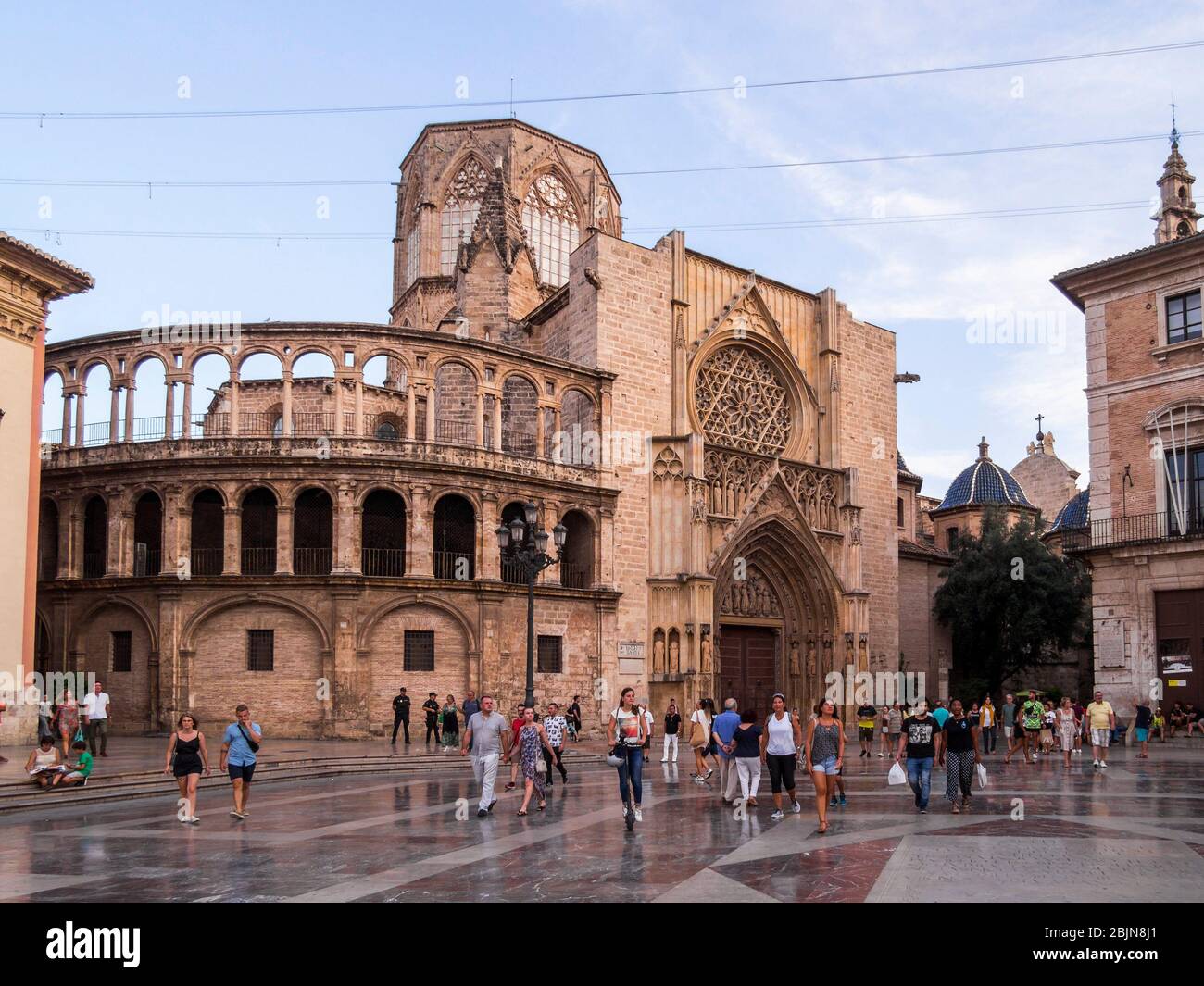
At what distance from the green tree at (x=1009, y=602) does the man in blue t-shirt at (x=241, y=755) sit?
3337cm

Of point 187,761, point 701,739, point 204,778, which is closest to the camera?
point 187,761

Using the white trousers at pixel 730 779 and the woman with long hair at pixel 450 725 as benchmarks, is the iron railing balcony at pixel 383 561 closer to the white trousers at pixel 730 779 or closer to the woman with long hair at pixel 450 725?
the woman with long hair at pixel 450 725

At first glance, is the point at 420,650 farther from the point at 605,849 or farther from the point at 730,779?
the point at 605,849

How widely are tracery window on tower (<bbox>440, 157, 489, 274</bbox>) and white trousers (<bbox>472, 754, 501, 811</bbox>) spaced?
31.0 meters

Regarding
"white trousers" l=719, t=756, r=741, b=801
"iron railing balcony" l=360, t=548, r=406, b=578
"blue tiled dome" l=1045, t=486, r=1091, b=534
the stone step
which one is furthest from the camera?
"blue tiled dome" l=1045, t=486, r=1091, b=534

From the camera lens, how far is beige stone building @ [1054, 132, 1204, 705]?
29.8 metres

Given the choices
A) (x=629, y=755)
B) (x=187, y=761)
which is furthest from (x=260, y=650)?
(x=629, y=755)

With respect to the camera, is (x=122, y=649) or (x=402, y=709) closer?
(x=402, y=709)

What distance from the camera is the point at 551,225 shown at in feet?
147

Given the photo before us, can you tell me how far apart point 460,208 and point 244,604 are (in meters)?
20.4

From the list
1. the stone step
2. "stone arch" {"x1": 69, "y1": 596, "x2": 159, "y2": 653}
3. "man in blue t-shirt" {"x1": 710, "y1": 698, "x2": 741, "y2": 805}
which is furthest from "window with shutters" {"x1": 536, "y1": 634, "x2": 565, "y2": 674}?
"man in blue t-shirt" {"x1": 710, "y1": 698, "x2": 741, "y2": 805}

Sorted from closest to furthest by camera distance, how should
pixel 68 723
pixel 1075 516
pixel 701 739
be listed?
pixel 701 739 < pixel 68 723 < pixel 1075 516

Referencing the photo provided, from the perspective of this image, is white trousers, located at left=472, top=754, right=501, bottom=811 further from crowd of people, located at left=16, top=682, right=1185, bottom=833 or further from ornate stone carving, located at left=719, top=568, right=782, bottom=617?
ornate stone carving, located at left=719, top=568, right=782, bottom=617
